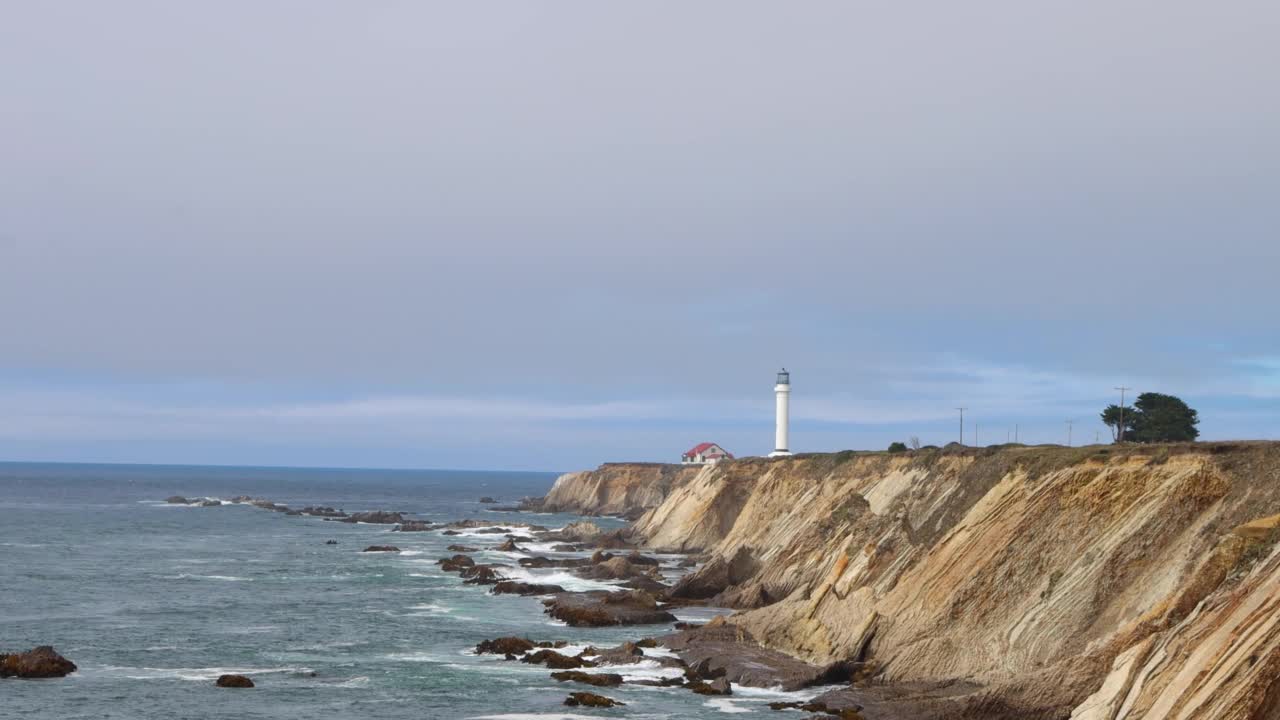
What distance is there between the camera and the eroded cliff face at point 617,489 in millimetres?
156750

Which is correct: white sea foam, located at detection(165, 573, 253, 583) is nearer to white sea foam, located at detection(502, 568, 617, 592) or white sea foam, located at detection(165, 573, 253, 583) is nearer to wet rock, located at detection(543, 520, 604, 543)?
white sea foam, located at detection(502, 568, 617, 592)

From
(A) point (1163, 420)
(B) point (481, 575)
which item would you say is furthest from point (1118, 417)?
(B) point (481, 575)

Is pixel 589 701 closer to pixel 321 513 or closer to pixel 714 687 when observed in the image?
pixel 714 687

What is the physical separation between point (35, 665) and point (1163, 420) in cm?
6462

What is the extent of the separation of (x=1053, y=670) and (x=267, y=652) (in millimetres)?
31481

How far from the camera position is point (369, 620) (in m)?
59.9

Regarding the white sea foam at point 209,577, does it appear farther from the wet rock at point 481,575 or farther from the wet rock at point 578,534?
the wet rock at point 578,534

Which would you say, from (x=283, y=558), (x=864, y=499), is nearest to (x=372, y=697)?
(x=864, y=499)

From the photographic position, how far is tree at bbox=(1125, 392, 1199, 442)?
251ft

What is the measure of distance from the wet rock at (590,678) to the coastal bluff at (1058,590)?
24.7 feet

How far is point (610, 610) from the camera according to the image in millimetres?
59281

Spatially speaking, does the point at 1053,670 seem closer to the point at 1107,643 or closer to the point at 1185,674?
the point at 1107,643

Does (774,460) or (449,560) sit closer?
(449,560)

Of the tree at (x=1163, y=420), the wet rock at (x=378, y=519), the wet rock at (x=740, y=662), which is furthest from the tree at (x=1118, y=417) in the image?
the wet rock at (x=378, y=519)
